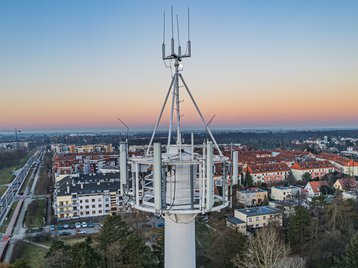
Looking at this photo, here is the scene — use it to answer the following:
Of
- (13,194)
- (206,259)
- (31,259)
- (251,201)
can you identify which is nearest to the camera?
(206,259)

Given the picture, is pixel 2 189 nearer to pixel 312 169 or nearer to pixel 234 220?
pixel 234 220

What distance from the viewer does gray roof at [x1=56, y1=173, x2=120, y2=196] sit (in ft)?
114

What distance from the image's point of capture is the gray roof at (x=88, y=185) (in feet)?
114

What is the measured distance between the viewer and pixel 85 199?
34.4 metres

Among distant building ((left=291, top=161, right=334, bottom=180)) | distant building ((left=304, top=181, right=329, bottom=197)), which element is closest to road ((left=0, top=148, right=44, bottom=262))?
distant building ((left=304, top=181, right=329, bottom=197))

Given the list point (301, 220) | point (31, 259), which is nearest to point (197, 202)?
point (301, 220)

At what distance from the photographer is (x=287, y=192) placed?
37125mm

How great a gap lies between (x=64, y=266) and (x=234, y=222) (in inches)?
562

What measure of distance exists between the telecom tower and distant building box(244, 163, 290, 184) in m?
42.7

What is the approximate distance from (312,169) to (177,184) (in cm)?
5090

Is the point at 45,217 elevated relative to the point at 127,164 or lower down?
lower down

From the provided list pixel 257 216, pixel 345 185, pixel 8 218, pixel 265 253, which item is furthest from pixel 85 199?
pixel 345 185

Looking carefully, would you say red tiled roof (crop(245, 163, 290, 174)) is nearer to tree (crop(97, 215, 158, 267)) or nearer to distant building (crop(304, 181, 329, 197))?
distant building (crop(304, 181, 329, 197))

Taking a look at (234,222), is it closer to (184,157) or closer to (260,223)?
(260,223)
